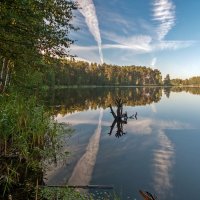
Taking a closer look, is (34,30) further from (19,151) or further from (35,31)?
(19,151)

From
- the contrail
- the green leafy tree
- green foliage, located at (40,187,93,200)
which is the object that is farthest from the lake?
the green leafy tree

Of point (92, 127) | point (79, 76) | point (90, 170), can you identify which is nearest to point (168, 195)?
point (90, 170)

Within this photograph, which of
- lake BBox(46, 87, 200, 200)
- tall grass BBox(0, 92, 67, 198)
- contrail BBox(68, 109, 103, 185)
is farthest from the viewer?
contrail BBox(68, 109, 103, 185)

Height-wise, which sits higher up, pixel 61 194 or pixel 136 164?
pixel 61 194

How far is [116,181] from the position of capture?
1516 cm

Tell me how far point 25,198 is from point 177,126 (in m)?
29.6

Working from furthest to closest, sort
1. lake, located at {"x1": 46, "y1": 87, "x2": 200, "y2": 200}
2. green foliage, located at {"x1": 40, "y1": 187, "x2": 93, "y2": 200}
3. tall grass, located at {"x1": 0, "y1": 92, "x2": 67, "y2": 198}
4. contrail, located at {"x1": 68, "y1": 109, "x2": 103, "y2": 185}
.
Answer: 1. contrail, located at {"x1": 68, "y1": 109, "x2": 103, "y2": 185}
2. lake, located at {"x1": 46, "y1": 87, "x2": 200, "y2": 200}
3. tall grass, located at {"x1": 0, "y1": 92, "x2": 67, "y2": 198}
4. green foliage, located at {"x1": 40, "y1": 187, "x2": 93, "y2": 200}

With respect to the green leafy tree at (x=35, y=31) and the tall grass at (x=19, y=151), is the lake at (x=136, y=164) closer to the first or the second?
the tall grass at (x=19, y=151)

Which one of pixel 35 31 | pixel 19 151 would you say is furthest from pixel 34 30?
pixel 19 151

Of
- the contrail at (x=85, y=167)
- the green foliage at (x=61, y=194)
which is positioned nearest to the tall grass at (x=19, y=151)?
the green foliage at (x=61, y=194)

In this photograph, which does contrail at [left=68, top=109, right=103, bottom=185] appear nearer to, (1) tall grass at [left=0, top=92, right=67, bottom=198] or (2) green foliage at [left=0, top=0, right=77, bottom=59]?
(1) tall grass at [left=0, top=92, right=67, bottom=198]

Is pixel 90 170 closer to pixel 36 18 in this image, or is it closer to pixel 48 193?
pixel 48 193

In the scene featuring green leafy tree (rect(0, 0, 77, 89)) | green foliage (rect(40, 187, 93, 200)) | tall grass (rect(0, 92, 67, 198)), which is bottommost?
green foliage (rect(40, 187, 93, 200))

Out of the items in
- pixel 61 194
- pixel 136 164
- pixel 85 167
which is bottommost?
pixel 136 164
